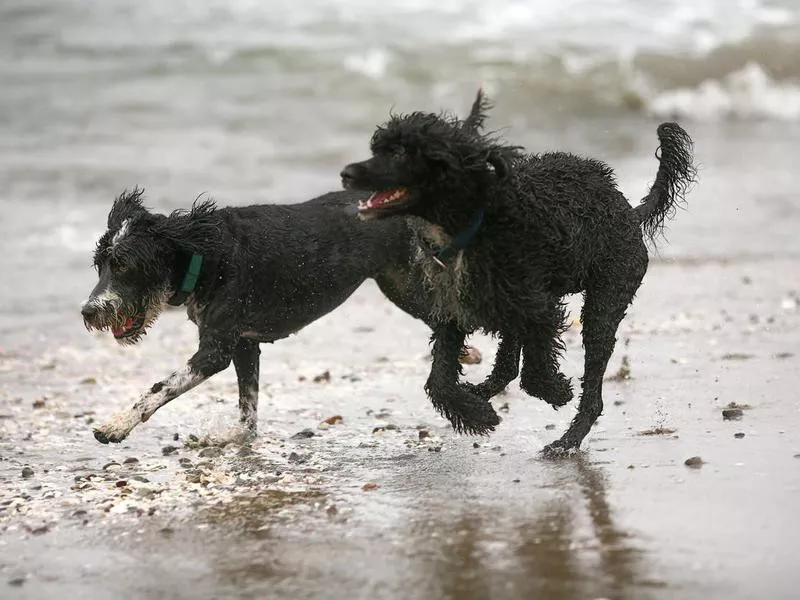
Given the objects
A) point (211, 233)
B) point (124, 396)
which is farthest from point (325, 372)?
point (211, 233)

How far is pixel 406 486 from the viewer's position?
5.52 meters

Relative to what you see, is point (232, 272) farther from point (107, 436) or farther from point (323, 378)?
point (323, 378)

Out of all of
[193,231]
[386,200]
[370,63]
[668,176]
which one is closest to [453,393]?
[386,200]

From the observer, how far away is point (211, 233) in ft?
21.2

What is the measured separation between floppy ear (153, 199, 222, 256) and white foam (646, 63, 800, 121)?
17.8 m

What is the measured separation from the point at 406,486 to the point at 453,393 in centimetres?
58

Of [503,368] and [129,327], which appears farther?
[129,327]

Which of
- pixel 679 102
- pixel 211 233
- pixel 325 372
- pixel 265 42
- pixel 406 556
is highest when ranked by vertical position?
pixel 265 42

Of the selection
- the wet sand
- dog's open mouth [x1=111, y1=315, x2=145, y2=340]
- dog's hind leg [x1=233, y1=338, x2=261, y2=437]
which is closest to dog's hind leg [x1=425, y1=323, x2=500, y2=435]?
the wet sand

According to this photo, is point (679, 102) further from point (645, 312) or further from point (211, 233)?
point (211, 233)

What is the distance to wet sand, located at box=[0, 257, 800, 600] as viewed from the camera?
4.30m

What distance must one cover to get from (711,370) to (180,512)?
3.74m

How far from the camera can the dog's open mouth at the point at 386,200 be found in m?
5.38

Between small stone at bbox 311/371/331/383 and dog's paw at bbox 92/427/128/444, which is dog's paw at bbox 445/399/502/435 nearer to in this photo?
dog's paw at bbox 92/427/128/444
